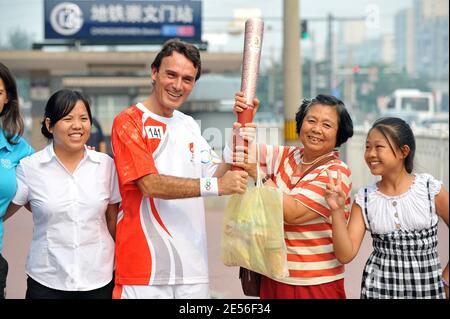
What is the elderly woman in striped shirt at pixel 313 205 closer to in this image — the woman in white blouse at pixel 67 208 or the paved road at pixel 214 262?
the woman in white blouse at pixel 67 208

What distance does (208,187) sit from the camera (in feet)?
9.94

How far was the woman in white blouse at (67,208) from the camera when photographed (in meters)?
3.19

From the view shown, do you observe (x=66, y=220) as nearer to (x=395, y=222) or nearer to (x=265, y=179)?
(x=265, y=179)

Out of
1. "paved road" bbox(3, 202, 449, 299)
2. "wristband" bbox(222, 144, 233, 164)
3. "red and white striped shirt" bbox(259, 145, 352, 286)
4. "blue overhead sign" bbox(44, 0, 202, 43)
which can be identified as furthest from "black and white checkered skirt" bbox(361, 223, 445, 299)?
"blue overhead sign" bbox(44, 0, 202, 43)

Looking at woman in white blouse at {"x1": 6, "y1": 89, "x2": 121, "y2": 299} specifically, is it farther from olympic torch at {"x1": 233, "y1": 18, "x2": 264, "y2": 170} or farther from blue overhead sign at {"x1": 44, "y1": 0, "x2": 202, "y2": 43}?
blue overhead sign at {"x1": 44, "y1": 0, "x2": 202, "y2": 43}

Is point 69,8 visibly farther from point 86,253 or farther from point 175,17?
point 86,253

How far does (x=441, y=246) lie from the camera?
8.54 m

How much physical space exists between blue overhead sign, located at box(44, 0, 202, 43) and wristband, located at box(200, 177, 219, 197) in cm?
1336

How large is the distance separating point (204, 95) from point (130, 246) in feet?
67.2

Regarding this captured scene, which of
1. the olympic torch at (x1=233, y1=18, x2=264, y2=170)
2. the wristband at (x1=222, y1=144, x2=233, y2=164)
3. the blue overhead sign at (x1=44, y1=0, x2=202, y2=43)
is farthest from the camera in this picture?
the blue overhead sign at (x1=44, y1=0, x2=202, y2=43)

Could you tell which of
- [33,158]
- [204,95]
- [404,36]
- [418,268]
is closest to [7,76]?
[33,158]

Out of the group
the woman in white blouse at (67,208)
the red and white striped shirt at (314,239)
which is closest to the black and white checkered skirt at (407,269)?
the red and white striped shirt at (314,239)

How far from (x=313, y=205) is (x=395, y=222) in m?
0.36

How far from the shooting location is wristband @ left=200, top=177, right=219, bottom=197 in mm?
3021
